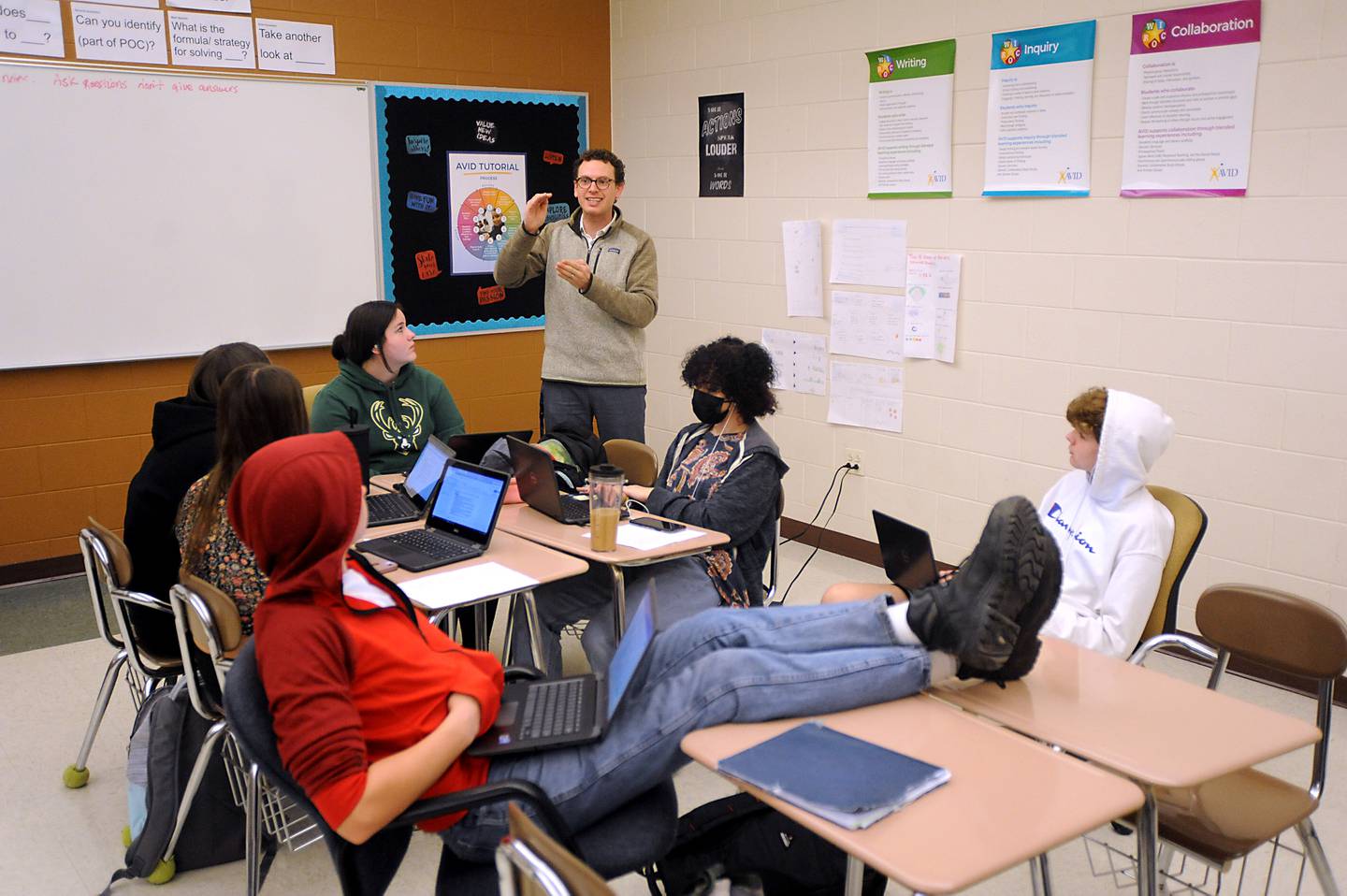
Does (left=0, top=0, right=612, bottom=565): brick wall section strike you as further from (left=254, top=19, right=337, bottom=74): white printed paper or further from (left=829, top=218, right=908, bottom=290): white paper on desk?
(left=829, top=218, right=908, bottom=290): white paper on desk

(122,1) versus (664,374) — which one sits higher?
(122,1)

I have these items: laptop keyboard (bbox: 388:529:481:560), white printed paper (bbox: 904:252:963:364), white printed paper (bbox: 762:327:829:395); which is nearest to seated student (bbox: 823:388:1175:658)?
laptop keyboard (bbox: 388:529:481:560)

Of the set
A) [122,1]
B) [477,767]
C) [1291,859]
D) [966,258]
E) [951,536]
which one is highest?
[122,1]

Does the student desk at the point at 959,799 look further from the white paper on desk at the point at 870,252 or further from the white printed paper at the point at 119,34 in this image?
the white printed paper at the point at 119,34

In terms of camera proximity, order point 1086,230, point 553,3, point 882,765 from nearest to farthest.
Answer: point 882,765
point 1086,230
point 553,3

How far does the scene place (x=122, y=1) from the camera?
4.52 m

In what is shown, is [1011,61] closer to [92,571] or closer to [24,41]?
A: [92,571]

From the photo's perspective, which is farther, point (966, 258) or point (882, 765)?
point (966, 258)

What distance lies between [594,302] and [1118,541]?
240 cm

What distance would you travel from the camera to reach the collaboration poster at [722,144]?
532cm

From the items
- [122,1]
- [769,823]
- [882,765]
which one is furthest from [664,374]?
[882,765]

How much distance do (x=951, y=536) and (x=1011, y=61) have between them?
190 cm

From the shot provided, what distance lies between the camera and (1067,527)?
2664 mm

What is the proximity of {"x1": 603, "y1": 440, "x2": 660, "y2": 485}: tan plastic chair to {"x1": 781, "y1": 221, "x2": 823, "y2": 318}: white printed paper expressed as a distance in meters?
1.61
